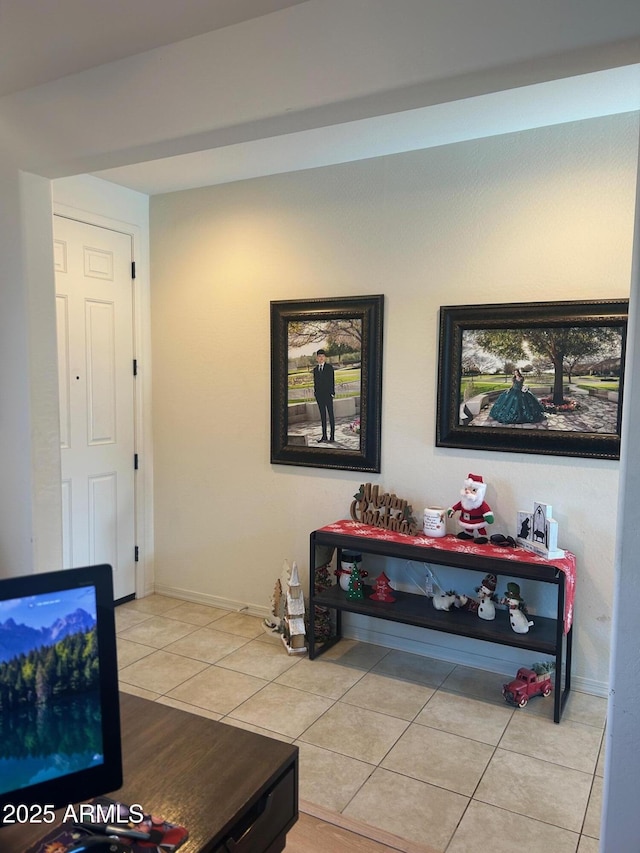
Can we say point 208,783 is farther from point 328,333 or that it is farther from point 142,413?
point 142,413

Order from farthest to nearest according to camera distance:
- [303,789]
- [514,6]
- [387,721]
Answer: [387,721] → [303,789] → [514,6]

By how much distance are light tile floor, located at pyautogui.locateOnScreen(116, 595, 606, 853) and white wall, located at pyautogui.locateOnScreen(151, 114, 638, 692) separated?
1.54ft

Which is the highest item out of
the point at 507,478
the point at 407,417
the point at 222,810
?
the point at 407,417

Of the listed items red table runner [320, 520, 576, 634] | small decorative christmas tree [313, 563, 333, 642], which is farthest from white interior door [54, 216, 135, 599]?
red table runner [320, 520, 576, 634]

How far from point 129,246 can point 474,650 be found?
320 centimetres

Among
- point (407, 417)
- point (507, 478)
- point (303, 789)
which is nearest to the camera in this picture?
point (303, 789)

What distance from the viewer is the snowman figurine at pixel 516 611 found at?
2814 millimetres

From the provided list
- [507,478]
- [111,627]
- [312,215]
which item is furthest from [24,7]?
[507,478]

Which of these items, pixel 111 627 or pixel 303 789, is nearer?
pixel 111 627

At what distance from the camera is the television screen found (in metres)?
0.92

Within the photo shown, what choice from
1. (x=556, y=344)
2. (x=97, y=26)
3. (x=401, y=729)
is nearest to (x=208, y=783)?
(x=401, y=729)

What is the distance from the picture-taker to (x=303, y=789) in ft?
7.36

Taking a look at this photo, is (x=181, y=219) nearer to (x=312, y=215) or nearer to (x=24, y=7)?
(x=312, y=215)

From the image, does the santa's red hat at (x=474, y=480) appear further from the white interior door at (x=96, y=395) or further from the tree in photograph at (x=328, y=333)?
the white interior door at (x=96, y=395)
